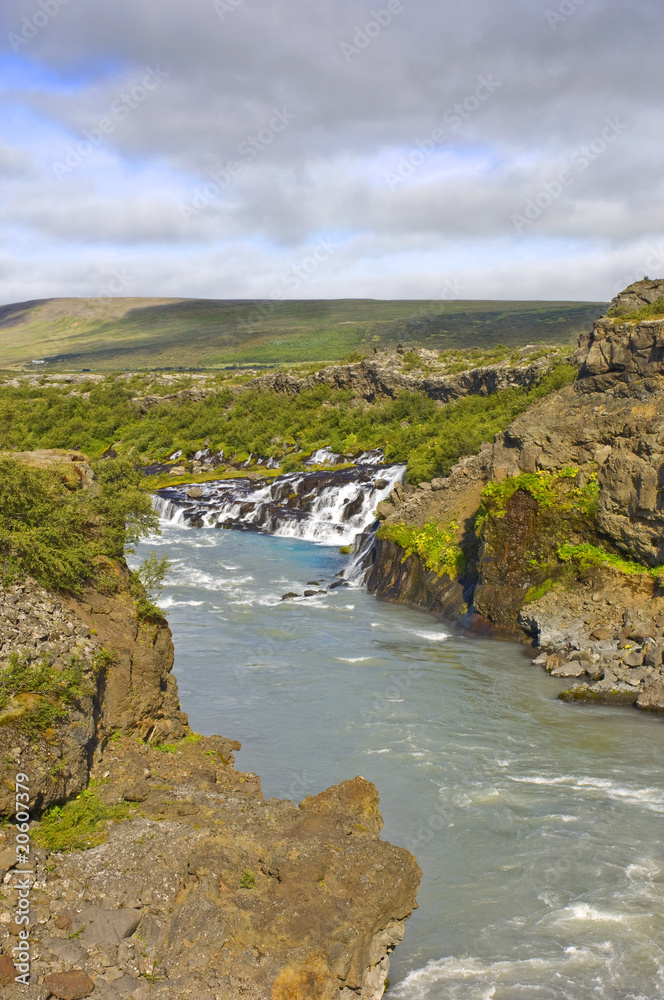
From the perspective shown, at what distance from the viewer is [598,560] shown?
2233 centimetres

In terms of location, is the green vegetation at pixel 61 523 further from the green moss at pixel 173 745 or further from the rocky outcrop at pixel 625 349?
the rocky outcrop at pixel 625 349

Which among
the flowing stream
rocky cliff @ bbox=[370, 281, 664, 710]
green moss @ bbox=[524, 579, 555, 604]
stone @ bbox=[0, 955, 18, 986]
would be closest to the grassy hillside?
rocky cliff @ bbox=[370, 281, 664, 710]

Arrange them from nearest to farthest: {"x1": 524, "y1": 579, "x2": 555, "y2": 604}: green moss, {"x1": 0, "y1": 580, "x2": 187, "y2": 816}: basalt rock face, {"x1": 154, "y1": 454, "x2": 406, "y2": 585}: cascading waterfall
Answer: {"x1": 0, "y1": 580, "x2": 187, "y2": 816}: basalt rock face < {"x1": 524, "y1": 579, "x2": 555, "y2": 604}: green moss < {"x1": 154, "y1": 454, "x2": 406, "y2": 585}: cascading waterfall

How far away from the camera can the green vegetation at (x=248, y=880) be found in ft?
25.2

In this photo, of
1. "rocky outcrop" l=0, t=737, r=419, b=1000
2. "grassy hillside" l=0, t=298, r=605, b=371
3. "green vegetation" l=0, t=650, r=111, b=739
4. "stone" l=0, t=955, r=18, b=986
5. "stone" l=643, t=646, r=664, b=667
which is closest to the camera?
"stone" l=0, t=955, r=18, b=986

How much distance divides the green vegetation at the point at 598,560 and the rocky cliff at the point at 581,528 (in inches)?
1.3

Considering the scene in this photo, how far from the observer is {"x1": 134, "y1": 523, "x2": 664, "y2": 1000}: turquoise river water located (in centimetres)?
959

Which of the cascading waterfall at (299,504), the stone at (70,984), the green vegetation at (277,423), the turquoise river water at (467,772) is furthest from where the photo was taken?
the green vegetation at (277,423)

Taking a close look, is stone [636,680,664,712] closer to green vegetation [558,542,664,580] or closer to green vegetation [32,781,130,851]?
green vegetation [558,542,664,580]

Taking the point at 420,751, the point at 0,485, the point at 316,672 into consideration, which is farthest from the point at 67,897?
the point at 316,672

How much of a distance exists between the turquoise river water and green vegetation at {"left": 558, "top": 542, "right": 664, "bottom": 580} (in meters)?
3.32

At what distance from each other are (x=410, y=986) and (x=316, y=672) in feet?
37.2

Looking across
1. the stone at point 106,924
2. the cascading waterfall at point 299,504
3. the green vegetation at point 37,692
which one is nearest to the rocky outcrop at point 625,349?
the cascading waterfall at point 299,504

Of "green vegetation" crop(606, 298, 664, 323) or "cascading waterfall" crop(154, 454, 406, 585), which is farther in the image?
"cascading waterfall" crop(154, 454, 406, 585)
